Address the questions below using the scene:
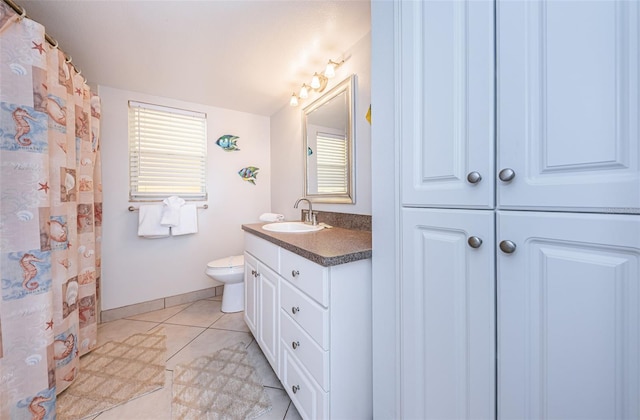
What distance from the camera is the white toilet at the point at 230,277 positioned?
6.93 feet

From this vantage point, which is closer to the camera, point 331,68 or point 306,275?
point 306,275

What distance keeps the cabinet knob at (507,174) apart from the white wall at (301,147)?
1013 mm

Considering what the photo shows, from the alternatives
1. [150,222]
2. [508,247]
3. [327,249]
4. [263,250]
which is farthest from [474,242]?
[150,222]

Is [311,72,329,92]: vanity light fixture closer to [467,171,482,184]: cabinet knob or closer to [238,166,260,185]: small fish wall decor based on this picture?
[238,166,260,185]: small fish wall decor

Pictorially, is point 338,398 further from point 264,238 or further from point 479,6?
point 479,6

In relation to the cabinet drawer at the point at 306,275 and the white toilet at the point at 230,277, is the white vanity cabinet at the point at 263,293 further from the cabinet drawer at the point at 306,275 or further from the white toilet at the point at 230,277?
the white toilet at the point at 230,277

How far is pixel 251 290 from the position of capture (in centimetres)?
169

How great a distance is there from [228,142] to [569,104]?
2.63m

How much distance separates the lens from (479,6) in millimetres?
615

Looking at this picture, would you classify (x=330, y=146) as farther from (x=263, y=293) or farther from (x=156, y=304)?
(x=156, y=304)

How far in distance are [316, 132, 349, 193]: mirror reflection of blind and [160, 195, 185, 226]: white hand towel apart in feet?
4.43

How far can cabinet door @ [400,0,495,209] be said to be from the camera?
2.02 feet

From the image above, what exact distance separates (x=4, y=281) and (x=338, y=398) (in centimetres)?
141

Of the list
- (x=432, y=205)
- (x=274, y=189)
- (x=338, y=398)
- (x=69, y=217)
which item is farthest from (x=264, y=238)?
(x=274, y=189)
